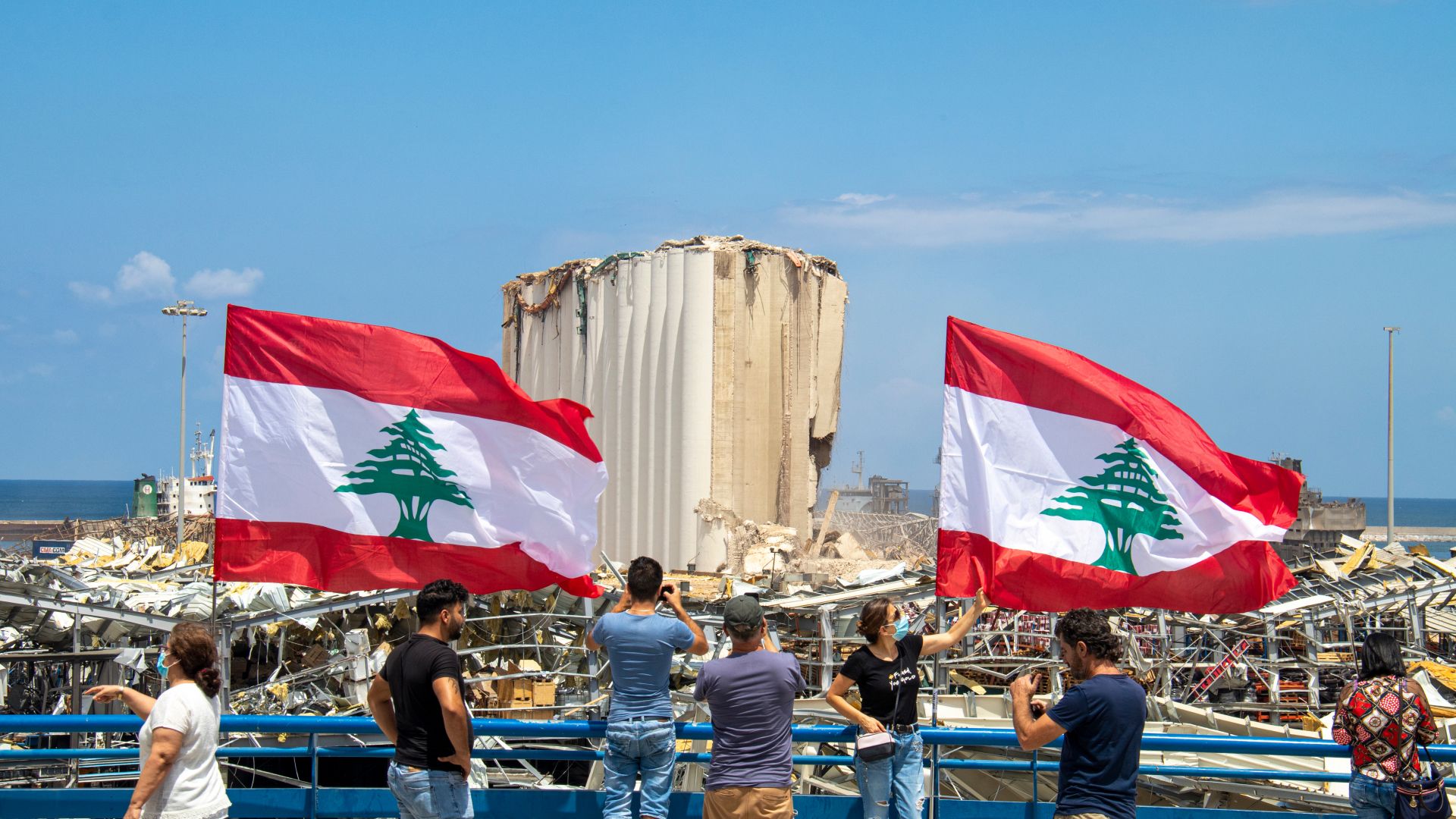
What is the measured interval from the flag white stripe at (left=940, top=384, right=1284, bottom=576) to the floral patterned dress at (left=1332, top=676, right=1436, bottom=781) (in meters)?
2.73

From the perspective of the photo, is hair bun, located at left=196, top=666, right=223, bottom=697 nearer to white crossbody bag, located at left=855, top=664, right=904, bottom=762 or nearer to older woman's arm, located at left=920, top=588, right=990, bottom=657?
white crossbody bag, located at left=855, top=664, right=904, bottom=762

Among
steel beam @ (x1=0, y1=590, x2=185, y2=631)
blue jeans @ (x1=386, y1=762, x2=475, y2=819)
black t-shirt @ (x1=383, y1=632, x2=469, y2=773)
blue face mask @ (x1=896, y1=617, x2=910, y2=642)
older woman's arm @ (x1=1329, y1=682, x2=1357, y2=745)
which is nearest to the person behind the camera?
black t-shirt @ (x1=383, y1=632, x2=469, y2=773)

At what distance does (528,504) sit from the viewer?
8.30 metres

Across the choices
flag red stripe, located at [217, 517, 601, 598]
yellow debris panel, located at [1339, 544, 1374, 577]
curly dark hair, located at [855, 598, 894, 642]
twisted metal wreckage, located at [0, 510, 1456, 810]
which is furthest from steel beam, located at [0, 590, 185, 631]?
yellow debris panel, located at [1339, 544, 1374, 577]

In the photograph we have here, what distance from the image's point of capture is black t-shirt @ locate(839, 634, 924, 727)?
5.79 m

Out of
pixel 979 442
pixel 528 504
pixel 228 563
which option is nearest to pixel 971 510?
pixel 979 442

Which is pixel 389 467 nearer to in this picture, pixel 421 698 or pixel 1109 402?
pixel 421 698

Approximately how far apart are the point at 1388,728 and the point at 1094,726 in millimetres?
1654

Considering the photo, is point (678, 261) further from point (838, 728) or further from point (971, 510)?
point (838, 728)

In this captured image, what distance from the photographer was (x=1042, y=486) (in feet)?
27.0

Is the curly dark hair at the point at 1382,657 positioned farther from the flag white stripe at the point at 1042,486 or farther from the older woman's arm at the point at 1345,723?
the flag white stripe at the point at 1042,486

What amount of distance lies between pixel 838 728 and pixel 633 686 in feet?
3.38

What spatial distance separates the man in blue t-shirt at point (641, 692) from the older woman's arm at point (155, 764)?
1835mm

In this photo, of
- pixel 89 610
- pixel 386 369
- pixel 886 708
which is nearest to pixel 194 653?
pixel 886 708
